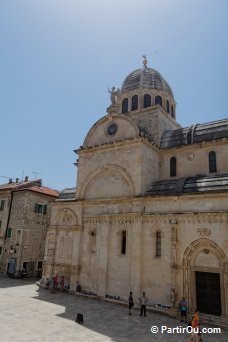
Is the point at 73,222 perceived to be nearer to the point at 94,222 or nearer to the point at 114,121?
the point at 94,222

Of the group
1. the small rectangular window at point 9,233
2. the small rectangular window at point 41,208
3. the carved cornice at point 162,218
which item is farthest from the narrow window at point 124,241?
the small rectangular window at point 9,233

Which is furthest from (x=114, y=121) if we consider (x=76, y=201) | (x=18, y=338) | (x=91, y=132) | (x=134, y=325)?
(x=18, y=338)

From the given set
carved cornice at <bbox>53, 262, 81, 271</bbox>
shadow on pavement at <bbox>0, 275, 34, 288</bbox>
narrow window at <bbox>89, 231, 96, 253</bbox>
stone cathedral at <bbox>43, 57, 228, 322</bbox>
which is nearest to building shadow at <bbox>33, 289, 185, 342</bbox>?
stone cathedral at <bbox>43, 57, 228, 322</bbox>

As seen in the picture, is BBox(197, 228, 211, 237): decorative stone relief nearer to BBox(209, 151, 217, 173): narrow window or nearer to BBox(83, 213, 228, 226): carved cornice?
BBox(83, 213, 228, 226): carved cornice

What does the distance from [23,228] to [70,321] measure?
16849 millimetres

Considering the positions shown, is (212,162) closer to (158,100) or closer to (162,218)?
(162,218)

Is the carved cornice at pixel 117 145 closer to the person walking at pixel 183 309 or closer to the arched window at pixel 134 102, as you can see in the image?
→ the arched window at pixel 134 102

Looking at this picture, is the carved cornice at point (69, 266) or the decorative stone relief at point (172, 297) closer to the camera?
the decorative stone relief at point (172, 297)

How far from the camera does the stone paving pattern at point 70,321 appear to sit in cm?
1266

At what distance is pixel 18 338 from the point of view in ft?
39.3

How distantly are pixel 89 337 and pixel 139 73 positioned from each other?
2502cm

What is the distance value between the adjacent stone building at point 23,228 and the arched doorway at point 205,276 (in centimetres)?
1902

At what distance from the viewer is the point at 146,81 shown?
28203mm

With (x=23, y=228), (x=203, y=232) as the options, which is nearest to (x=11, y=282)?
(x=23, y=228)
